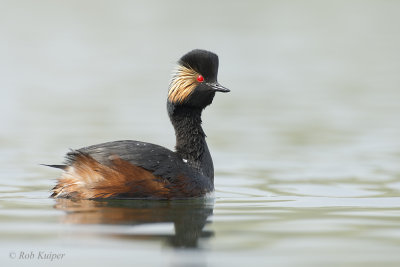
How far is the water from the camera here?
7875 mm

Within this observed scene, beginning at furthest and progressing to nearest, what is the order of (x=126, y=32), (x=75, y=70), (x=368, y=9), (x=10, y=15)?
1. (x=368, y=9)
2. (x=10, y=15)
3. (x=126, y=32)
4. (x=75, y=70)

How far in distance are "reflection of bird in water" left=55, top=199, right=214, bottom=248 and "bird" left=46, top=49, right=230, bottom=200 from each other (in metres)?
0.12

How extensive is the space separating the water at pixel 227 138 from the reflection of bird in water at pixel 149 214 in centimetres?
2

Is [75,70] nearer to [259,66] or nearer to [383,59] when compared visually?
[259,66]

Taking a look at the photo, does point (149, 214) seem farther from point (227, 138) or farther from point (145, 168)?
point (227, 138)

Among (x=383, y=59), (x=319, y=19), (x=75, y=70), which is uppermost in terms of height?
(x=319, y=19)

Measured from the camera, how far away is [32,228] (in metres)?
8.53

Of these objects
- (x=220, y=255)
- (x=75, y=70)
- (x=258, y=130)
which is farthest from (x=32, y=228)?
(x=75, y=70)

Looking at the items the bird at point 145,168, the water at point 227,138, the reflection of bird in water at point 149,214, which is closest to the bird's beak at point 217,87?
the bird at point 145,168

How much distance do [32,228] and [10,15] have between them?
3968cm

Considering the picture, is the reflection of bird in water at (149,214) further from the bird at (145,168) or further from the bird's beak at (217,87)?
the bird's beak at (217,87)

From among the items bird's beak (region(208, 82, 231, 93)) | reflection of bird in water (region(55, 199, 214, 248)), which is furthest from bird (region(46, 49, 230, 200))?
reflection of bird in water (region(55, 199, 214, 248))

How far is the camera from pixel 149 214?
9.38m

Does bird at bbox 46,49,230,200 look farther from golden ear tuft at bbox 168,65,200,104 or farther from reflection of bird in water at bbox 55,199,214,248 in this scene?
reflection of bird in water at bbox 55,199,214,248
